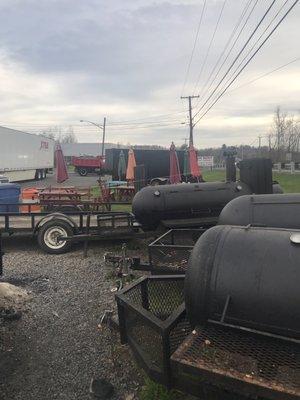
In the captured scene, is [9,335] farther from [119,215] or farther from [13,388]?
[119,215]

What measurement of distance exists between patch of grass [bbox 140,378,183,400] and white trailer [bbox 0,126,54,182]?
28.6 metres

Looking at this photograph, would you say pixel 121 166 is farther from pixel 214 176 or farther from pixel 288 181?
pixel 214 176

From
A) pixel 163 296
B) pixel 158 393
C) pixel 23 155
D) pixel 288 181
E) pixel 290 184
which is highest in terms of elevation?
pixel 23 155

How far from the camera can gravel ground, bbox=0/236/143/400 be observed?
4.37 meters

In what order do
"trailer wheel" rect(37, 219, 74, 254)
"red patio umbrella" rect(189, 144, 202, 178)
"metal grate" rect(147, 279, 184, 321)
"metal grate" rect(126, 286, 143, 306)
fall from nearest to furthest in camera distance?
1. "metal grate" rect(126, 286, 143, 306)
2. "metal grate" rect(147, 279, 184, 321)
3. "trailer wheel" rect(37, 219, 74, 254)
4. "red patio umbrella" rect(189, 144, 202, 178)

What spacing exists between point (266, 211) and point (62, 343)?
3268 millimetres

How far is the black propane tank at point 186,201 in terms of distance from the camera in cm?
947

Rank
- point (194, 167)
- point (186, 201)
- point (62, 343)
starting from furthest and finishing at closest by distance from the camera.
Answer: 1. point (194, 167)
2. point (186, 201)
3. point (62, 343)

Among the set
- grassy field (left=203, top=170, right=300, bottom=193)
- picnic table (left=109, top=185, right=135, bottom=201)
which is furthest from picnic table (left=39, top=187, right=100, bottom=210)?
grassy field (left=203, top=170, right=300, bottom=193)

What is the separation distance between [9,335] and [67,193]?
1031cm

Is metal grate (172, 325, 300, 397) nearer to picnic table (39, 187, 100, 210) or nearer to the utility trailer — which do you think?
the utility trailer

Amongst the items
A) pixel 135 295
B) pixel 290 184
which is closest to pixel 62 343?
pixel 135 295

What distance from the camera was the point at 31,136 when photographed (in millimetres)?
37031

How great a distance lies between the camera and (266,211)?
6090 mm
